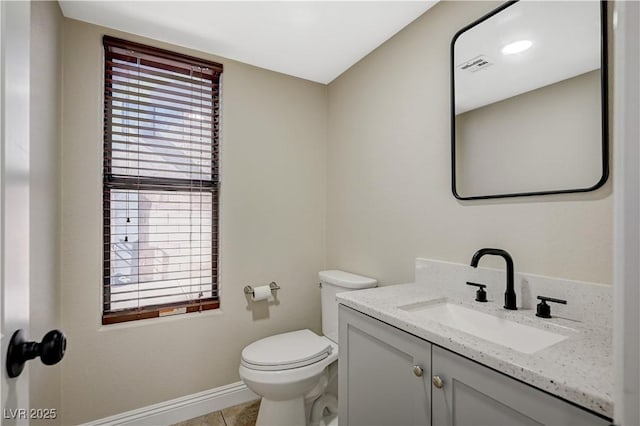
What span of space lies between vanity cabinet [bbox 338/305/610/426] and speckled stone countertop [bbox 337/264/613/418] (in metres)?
0.03

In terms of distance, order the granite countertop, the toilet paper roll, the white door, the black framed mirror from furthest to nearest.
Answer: the toilet paper roll → the black framed mirror → the granite countertop → the white door

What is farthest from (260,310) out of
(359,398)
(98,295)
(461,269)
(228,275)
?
(461,269)

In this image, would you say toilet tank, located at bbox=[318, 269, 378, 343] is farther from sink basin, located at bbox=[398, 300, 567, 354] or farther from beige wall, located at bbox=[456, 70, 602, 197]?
beige wall, located at bbox=[456, 70, 602, 197]

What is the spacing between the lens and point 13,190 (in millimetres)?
535

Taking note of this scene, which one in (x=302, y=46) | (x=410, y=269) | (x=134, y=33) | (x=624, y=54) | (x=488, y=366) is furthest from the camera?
(x=302, y=46)

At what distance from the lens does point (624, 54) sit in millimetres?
409

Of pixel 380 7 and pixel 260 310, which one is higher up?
pixel 380 7

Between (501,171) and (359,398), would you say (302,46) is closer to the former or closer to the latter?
(501,171)

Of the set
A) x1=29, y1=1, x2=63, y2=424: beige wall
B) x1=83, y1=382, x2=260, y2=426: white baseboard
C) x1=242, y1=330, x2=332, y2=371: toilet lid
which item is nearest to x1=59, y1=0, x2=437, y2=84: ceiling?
x1=29, y1=1, x2=63, y2=424: beige wall

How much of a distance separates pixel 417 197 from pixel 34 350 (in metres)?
1.54

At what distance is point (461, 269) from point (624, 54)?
1111 mm

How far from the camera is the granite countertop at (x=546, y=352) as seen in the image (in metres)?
0.63

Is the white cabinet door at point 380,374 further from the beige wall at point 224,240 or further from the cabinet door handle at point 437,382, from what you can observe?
the beige wall at point 224,240

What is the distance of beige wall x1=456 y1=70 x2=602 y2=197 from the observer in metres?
1.04
